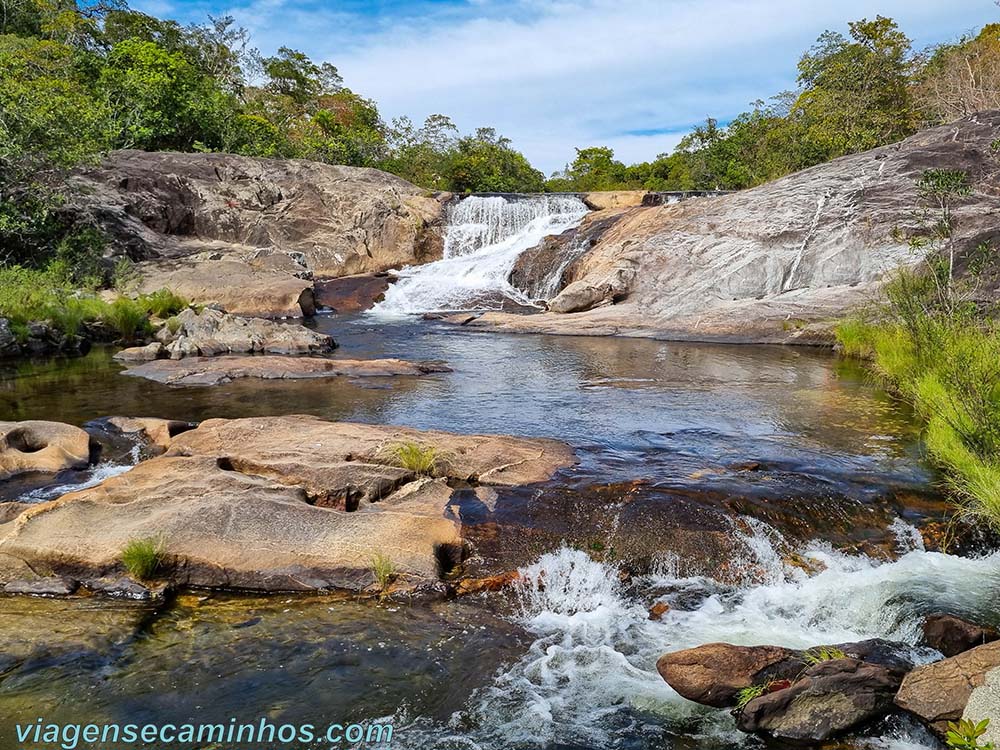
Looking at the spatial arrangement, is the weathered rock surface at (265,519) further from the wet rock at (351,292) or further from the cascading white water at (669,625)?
the wet rock at (351,292)


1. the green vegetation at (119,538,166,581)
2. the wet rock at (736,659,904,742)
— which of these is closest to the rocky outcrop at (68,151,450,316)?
the green vegetation at (119,538,166,581)

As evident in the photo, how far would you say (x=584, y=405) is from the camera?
10414 millimetres

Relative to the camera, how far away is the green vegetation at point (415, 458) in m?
6.98

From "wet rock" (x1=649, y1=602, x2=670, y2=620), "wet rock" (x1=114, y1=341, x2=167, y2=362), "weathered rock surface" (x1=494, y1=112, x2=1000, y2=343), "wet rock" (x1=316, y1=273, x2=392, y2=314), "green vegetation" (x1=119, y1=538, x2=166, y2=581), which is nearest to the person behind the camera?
"wet rock" (x1=649, y1=602, x2=670, y2=620)

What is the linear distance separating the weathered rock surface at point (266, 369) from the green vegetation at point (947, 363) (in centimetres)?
740

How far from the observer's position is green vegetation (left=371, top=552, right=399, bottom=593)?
5.42 metres

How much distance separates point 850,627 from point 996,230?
52.4 feet

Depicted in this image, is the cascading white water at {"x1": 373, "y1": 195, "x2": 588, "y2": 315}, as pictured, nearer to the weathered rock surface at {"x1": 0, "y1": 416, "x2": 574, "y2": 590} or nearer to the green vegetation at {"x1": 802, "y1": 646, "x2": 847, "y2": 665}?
the weathered rock surface at {"x1": 0, "y1": 416, "x2": 574, "y2": 590}

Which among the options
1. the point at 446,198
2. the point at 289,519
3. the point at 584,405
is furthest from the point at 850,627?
the point at 446,198

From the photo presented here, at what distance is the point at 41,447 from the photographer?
7.81m

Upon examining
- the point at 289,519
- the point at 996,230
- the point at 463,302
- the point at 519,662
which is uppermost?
the point at 996,230

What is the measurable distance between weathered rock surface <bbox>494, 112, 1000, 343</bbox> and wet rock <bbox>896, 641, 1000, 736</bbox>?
13.6 metres

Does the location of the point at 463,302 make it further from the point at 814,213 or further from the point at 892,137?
the point at 892,137

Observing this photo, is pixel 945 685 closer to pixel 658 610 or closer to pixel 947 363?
pixel 658 610
